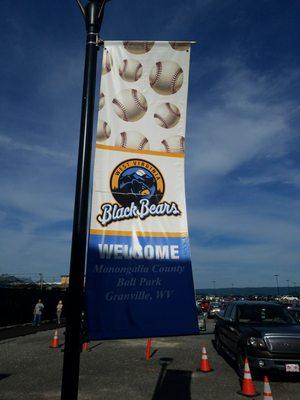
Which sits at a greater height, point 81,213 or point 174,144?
point 174,144

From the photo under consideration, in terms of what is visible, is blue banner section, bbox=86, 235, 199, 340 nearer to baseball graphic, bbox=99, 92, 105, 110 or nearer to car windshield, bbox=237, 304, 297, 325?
baseball graphic, bbox=99, 92, 105, 110

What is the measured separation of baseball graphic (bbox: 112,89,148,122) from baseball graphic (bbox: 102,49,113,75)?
0.27 m

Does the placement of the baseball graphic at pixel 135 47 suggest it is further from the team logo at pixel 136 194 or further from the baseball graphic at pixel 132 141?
the team logo at pixel 136 194

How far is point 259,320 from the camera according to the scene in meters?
9.51

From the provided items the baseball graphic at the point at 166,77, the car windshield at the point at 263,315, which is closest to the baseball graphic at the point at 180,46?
the baseball graphic at the point at 166,77

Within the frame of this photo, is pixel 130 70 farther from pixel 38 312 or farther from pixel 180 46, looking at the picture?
pixel 38 312

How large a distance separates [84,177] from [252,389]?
5.70m

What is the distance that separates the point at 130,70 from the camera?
12.8 feet

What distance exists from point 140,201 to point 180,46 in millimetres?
1687

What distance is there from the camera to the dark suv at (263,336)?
7.79 m

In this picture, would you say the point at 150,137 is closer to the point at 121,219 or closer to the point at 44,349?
the point at 121,219

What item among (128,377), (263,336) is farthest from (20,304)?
(263,336)

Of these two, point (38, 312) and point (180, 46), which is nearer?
point (180, 46)

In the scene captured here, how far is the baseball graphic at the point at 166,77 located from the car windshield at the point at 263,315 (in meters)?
7.04
